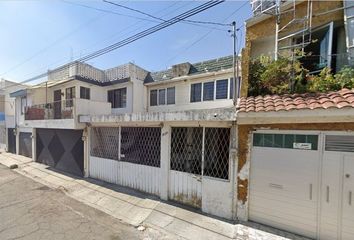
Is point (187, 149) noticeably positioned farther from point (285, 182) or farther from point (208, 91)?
point (208, 91)

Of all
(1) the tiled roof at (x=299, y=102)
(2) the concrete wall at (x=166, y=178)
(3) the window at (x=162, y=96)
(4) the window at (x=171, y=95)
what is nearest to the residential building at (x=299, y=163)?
(1) the tiled roof at (x=299, y=102)

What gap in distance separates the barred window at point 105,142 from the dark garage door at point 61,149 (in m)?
1.12

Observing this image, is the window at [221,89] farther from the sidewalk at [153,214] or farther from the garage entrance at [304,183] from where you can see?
the sidewalk at [153,214]

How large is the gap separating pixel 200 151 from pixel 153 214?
7.66ft

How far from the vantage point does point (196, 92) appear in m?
11.5

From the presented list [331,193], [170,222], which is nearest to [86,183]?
[170,222]

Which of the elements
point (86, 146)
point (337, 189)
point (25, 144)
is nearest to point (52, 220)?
point (86, 146)

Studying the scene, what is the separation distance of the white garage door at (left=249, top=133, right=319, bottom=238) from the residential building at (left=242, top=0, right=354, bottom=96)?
171 centimetres

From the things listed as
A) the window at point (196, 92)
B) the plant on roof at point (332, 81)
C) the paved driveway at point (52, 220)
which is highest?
the window at point (196, 92)

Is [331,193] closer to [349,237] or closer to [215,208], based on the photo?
[349,237]

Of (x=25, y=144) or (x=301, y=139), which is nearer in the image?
(x=301, y=139)

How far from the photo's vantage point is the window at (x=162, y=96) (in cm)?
1255

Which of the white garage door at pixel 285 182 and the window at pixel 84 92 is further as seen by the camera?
the window at pixel 84 92

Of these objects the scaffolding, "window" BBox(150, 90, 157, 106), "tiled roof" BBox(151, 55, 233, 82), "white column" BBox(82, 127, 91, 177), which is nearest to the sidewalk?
"white column" BBox(82, 127, 91, 177)
